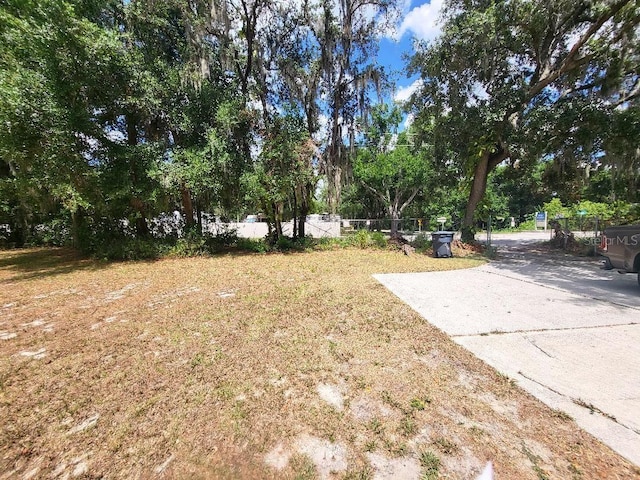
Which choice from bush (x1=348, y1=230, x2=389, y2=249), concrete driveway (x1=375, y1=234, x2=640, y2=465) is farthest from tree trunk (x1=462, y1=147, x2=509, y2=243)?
concrete driveway (x1=375, y1=234, x2=640, y2=465)

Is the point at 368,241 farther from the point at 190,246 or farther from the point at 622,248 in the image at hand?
the point at 622,248

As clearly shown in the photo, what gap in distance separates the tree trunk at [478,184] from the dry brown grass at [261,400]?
26.7ft

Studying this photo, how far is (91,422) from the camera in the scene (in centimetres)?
197

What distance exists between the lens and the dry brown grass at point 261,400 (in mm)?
1624

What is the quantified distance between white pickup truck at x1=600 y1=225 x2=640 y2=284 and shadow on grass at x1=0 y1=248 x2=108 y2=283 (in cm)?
1208

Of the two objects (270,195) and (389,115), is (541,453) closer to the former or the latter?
(270,195)

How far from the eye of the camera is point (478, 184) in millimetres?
10555

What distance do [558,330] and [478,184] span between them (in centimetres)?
859

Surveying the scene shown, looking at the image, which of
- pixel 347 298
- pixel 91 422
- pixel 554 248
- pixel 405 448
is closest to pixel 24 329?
pixel 91 422

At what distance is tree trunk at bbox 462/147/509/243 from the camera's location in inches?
405

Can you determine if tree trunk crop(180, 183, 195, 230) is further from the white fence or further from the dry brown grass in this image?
the dry brown grass

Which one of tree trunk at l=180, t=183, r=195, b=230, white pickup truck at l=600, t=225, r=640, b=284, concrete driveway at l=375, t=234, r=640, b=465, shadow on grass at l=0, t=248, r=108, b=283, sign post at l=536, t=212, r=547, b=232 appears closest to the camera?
concrete driveway at l=375, t=234, r=640, b=465

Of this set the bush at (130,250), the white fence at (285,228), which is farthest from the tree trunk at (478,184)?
the bush at (130,250)

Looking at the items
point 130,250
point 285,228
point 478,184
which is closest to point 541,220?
point 478,184
